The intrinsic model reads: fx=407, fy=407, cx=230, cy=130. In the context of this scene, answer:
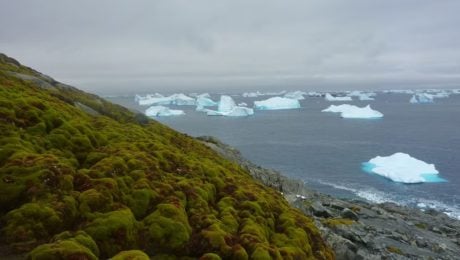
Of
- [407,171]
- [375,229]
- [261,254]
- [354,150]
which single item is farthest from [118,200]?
[354,150]

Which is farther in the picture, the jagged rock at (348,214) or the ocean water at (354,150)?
the ocean water at (354,150)

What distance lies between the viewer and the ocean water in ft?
215

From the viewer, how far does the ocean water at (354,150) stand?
65.6 m

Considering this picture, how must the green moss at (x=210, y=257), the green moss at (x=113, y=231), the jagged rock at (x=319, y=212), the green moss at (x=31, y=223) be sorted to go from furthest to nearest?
1. the jagged rock at (x=319, y=212)
2. the green moss at (x=210, y=257)
3. the green moss at (x=113, y=231)
4. the green moss at (x=31, y=223)

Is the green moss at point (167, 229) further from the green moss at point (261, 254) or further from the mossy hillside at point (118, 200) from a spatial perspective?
the green moss at point (261, 254)

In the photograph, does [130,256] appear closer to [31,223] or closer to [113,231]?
[113,231]

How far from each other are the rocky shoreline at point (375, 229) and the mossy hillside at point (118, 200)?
6.11 meters

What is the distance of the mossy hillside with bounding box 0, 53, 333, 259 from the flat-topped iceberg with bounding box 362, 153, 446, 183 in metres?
58.5

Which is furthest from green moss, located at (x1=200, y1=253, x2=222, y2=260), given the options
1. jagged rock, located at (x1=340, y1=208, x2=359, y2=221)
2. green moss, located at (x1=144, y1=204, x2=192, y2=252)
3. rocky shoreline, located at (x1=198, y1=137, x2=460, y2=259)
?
jagged rock, located at (x1=340, y1=208, x2=359, y2=221)

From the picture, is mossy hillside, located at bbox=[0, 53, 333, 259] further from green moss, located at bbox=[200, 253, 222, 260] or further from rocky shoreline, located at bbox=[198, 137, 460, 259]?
rocky shoreline, located at bbox=[198, 137, 460, 259]

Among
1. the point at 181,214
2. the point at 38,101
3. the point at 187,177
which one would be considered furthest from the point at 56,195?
the point at 38,101

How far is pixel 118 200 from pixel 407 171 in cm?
6773

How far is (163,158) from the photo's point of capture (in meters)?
18.6

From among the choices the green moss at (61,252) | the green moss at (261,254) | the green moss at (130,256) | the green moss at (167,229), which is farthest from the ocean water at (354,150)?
the green moss at (61,252)
